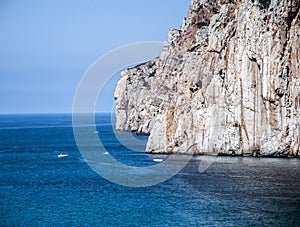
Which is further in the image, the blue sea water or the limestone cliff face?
the limestone cliff face

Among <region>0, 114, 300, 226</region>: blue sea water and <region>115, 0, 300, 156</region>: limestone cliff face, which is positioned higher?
<region>115, 0, 300, 156</region>: limestone cliff face

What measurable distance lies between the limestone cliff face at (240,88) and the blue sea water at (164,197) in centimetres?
505

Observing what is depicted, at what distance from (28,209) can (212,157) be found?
45.7m

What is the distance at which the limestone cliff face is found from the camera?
98562 mm

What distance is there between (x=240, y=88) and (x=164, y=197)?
127 feet

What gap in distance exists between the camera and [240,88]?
345ft

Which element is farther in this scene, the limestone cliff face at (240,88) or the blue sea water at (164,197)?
the limestone cliff face at (240,88)

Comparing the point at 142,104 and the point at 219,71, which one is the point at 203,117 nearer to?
the point at 219,71

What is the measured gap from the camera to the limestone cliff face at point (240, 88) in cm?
9856

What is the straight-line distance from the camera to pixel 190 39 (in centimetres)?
14150

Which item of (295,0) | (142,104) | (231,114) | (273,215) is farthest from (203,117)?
(142,104)

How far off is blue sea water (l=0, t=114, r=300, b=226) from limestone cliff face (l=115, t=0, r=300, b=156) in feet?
16.6

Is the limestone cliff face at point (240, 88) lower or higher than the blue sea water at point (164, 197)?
higher

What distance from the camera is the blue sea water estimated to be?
62.0 m
